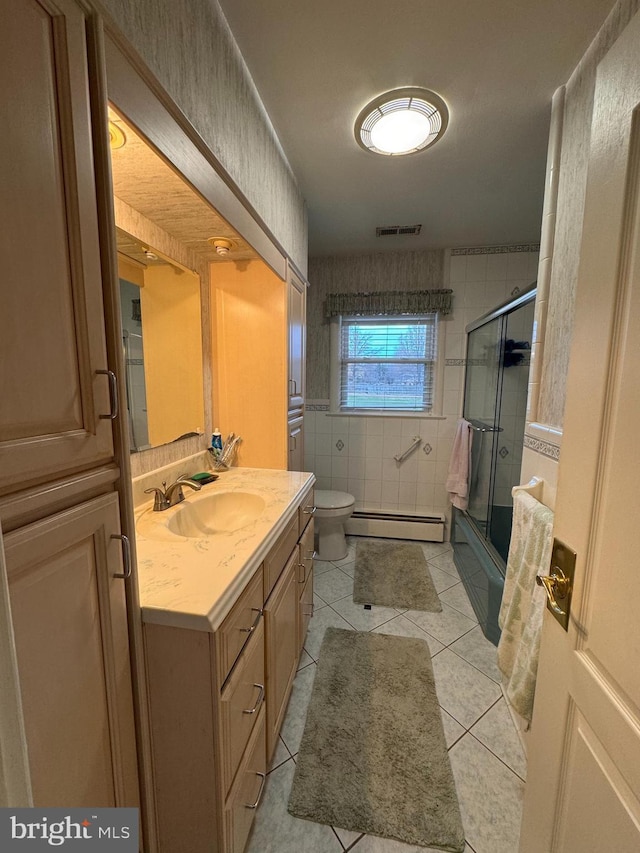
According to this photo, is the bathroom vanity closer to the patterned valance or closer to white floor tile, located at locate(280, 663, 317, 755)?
white floor tile, located at locate(280, 663, 317, 755)

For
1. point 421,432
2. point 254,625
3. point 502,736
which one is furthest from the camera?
point 421,432

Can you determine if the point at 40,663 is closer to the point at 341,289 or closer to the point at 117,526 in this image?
the point at 117,526

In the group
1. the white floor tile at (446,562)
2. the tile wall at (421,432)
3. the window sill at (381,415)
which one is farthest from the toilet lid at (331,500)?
the white floor tile at (446,562)

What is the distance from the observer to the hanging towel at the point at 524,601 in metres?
A: 1.15

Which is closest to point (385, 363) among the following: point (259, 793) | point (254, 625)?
point (254, 625)

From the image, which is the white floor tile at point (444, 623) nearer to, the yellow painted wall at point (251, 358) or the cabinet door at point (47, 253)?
the yellow painted wall at point (251, 358)

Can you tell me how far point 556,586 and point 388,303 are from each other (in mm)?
2552

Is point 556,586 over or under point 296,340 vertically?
under

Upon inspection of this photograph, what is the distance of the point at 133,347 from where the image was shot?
126 cm

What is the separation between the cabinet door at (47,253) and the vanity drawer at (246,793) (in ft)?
3.07

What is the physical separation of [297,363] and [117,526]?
5.11 ft

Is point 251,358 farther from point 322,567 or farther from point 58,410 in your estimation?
point 322,567

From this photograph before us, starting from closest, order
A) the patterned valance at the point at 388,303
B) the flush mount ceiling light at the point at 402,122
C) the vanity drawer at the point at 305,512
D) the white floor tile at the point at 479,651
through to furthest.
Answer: the flush mount ceiling light at the point at 402,122, the vanity drawer at the point at 305,512, the white floor tile at the point at 479,651, the patterned valance at the point at 388,303

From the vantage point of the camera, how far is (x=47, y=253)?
1.64 feet
